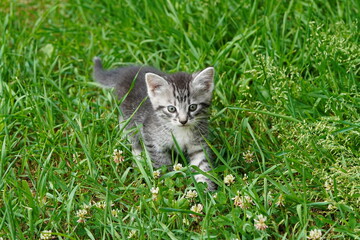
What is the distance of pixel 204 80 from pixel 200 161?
0.80 meters

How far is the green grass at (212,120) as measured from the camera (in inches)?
172

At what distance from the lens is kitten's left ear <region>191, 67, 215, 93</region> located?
16.4 ft

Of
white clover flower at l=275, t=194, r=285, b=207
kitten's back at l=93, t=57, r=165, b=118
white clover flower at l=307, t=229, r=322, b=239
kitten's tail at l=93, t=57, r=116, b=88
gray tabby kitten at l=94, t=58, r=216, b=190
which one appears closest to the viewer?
white clover flower at l=307, t=229, r=322, b=239

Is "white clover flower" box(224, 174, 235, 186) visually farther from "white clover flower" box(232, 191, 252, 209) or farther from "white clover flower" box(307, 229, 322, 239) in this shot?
"white clover flower" box(307, 229, 322, 239)

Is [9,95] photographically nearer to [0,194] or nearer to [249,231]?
[0,194]

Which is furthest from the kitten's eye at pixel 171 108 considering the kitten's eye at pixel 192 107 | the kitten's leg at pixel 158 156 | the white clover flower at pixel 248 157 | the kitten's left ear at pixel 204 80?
the white clover flower at pixel 248 157

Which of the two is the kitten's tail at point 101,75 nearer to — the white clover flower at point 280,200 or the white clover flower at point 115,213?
the white clover flower at point 115,213

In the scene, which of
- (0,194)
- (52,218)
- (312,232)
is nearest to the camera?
(312,232)

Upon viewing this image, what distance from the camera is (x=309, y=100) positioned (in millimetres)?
5336

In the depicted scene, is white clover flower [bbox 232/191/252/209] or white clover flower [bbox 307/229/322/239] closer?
white clover flower [bbox 307/229/322/239]

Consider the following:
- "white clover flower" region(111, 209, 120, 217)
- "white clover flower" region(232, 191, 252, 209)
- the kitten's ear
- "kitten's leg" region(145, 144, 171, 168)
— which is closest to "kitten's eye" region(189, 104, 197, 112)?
the kitten's ear

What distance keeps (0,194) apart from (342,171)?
3.04m

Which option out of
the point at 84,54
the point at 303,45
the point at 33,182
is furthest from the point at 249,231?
the point at 84,54

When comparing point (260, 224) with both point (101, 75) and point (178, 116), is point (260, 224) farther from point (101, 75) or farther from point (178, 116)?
point (101, 75)
